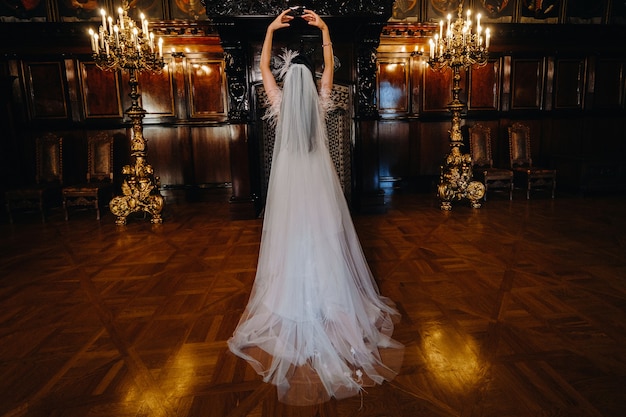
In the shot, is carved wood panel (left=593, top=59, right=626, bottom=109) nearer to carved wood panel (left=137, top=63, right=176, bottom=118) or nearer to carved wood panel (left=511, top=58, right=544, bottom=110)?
carved wood panel (left=511, top=58, right=544, bottom=110)

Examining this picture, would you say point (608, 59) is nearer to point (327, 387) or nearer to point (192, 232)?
point (192, 232)

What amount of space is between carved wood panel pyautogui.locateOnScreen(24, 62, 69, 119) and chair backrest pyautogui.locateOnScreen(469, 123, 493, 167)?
307 inches

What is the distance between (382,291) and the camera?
3.44m

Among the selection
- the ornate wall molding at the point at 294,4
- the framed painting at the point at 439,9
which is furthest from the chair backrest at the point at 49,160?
the framed painting at the point at 439,9

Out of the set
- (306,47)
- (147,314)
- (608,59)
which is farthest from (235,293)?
(608,59)

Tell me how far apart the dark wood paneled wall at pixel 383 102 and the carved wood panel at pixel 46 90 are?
0.06 feet

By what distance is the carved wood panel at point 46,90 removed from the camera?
7645 millimetres

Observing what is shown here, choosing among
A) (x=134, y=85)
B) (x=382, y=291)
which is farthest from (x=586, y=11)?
(x=134, y=85)

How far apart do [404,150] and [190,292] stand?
609 cm

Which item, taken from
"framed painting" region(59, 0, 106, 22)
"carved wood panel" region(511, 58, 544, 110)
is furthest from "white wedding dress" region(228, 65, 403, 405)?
"carved wood panel" region(511, 58, 544, 110)

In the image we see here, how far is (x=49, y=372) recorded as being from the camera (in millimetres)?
2363

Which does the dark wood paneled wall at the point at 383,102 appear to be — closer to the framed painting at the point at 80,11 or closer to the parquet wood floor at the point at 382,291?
the framed painting at the point at 80,11

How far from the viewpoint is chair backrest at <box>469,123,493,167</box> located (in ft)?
26.2

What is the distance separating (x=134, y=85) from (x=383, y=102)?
465cm
